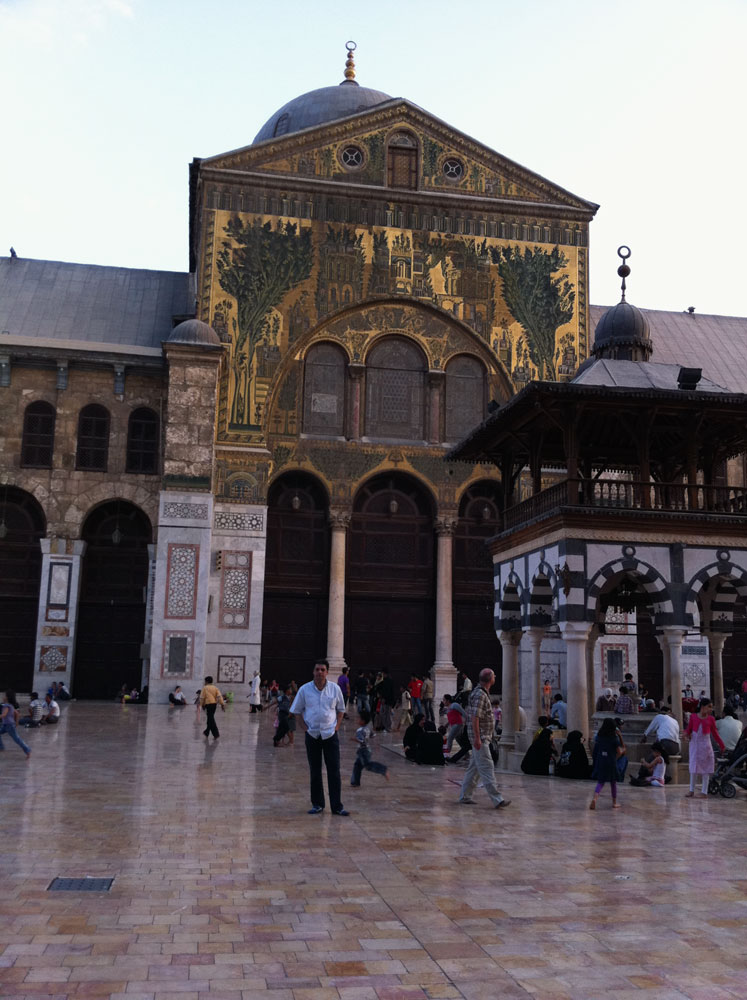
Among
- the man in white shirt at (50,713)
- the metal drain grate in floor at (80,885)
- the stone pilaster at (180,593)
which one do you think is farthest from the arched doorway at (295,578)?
the metal drain grate in floor at (80,885)

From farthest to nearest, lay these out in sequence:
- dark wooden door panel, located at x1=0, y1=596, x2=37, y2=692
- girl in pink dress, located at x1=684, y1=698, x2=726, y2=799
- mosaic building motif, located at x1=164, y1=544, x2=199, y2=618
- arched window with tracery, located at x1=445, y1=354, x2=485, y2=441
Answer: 1. arched window with tracery, located at x1=445, y1=354, x2=485, y2=441
2. dark wooden door panel, located at x1=0, y1=596, x2=37, y2=692
3. mosaic building motif, located at x1=164, y1=544, x2=199, y2=618
4. girl in pink dress, located at x1=684, y1=698, x2=726, y2=799

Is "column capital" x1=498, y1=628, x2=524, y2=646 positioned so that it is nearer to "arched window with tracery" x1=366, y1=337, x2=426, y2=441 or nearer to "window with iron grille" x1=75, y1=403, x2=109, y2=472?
"arched window with tracery" x1=366, y1=337, x2=426, y2=441

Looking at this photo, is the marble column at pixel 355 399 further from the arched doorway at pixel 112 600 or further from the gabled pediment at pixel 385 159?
the arched doorway at pixel 112 600

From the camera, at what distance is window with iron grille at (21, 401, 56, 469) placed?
28.9 m

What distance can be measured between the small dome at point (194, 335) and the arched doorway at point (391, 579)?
615 centimetres

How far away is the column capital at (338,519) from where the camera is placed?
95.9ft

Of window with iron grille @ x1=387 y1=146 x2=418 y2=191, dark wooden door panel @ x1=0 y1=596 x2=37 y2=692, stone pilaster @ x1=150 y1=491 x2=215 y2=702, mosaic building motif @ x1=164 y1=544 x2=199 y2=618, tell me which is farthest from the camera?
window with iron grille @ x1=387 y1=146 x2=418 y2=191

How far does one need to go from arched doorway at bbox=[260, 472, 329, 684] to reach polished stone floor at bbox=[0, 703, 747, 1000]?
53.3 feet

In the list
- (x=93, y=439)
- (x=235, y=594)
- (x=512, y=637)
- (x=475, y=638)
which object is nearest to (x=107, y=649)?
(x=235, y=594)

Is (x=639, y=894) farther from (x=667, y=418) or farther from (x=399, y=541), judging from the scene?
(x=399, y=541)

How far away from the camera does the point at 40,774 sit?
12.7 metres

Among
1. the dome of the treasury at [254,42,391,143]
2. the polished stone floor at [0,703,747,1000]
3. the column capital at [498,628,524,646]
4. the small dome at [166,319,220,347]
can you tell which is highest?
the dome of the treasury at [254,42,391,143]

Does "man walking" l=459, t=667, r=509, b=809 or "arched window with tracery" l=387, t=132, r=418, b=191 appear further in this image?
"arched window with tracery" l=387, t=132, r=418, b=191

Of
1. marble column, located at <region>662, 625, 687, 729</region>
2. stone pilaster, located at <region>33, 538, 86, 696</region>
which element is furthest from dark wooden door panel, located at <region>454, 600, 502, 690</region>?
marble column, located at <region>662, 625, 687, 729</region>
